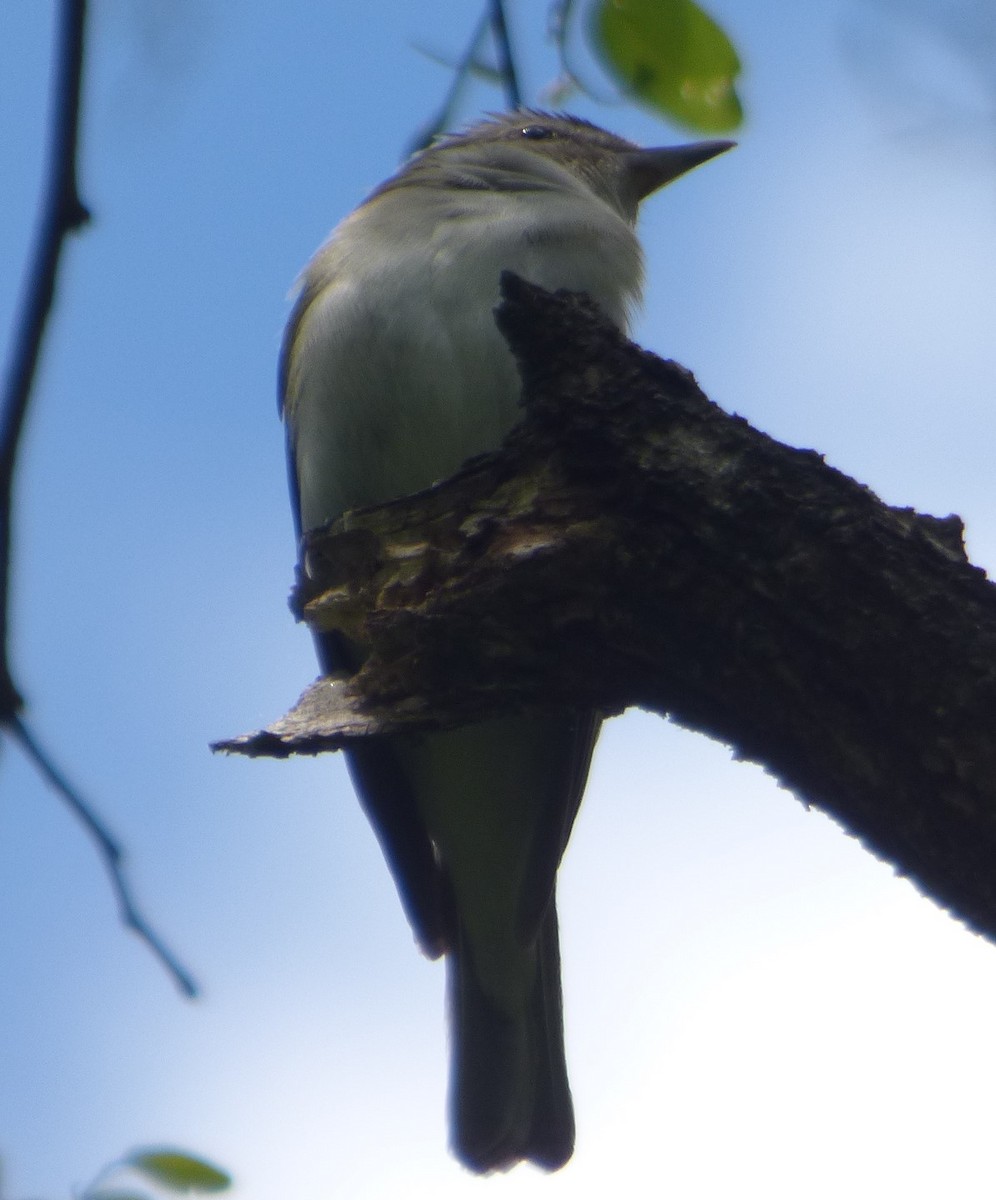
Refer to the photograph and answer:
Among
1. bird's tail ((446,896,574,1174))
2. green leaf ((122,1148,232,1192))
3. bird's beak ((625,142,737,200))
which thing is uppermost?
bird's beak ((625,142,737,200))

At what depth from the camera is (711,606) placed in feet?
9.25

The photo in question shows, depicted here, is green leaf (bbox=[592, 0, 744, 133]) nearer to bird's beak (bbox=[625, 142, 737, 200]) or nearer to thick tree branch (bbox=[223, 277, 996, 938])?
thick tree branch (bbox=[223, 277, 996, 938])

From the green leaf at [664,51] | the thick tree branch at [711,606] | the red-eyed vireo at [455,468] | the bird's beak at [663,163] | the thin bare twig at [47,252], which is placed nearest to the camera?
the thick tree branch at [711,606]

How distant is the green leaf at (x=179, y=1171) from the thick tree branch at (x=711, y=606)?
3.09 ft

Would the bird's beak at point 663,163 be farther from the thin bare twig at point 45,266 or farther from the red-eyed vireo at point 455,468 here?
the thin bare twig at point 45,266

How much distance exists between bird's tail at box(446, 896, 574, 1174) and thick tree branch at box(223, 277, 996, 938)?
2571mm

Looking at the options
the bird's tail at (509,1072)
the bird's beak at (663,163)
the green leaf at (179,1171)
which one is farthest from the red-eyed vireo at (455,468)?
the green leaf at (179,1171)

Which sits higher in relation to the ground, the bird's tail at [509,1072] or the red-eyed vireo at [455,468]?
the red-eyed vireo at [455,468]

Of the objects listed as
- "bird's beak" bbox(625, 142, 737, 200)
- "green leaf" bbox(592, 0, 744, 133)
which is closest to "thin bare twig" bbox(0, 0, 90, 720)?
"green leaf" bbox(592, 0, 744, 133)

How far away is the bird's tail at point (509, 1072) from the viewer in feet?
17.9

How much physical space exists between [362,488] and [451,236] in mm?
996

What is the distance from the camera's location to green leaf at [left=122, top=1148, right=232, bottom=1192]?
124 inches

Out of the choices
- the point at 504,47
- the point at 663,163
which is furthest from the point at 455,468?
the point at 663,163

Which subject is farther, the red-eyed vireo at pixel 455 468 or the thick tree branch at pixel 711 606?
the red-eyed vireo at pixel 455 468
